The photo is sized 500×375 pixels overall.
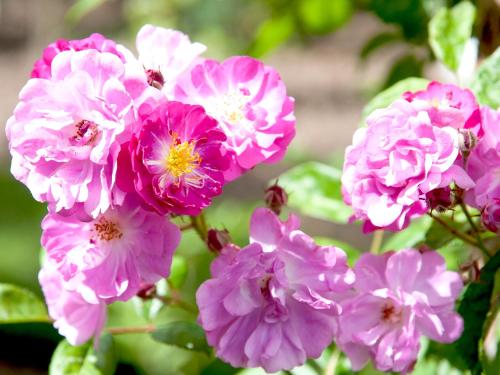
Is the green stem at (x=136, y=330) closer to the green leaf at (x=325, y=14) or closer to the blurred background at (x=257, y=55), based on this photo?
the blurred background at (x=257, y=55)

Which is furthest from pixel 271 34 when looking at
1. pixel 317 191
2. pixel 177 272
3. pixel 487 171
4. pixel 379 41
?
pixel 487 171

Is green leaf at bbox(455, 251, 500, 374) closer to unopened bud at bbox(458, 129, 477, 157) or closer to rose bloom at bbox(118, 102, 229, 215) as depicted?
unopened bud at bbox(458, 129, 477, 157)

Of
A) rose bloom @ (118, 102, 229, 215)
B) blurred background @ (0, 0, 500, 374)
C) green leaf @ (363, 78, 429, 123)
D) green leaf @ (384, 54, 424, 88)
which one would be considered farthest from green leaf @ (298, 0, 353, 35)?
rose bloom @ (118, 102, 229, 215)

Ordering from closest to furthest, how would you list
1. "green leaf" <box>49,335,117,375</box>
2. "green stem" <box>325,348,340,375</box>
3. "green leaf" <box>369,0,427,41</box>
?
"green leaf" <box>49,335,117,375</box>
"green stem" <box>325,348,340,375</box>
"green leaf" <box>369,0,427,41</box>

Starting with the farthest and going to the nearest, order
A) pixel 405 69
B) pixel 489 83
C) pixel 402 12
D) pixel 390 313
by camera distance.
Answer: pixel 405 69 → pixel 402 12 → pixel 489 83 → pixel 390 313

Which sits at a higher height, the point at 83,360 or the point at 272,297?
the point at 272,297

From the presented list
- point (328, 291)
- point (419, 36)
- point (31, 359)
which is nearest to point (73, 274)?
point (328, 291)

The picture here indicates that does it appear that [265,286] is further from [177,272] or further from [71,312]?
[177,272]
